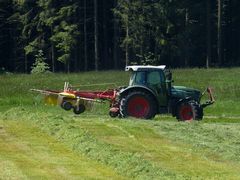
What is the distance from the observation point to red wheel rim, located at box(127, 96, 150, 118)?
22688 mm

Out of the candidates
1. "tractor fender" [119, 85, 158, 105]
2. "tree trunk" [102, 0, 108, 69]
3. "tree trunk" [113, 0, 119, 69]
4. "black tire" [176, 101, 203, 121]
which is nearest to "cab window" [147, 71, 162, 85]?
"tractor fender" [119, 85, 158, 105]

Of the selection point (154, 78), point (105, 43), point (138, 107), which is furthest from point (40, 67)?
point (138, 107)

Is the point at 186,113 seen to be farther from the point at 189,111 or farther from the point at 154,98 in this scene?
the point at 154,98

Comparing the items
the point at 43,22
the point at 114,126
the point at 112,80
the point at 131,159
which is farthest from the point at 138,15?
the point at 131,159

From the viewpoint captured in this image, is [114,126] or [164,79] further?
[164,79]

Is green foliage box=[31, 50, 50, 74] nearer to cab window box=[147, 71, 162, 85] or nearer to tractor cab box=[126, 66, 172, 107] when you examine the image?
tractor cab box=[126, 66, 172, 107]

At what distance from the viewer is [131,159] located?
1287cm

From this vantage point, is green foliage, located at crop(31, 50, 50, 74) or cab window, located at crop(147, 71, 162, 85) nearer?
cab window, located at crop(147, 71, 162, 85)

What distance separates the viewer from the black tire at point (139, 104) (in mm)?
22672

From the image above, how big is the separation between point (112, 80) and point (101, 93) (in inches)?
509

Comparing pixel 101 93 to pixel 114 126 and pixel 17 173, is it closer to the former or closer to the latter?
pixel 114 126

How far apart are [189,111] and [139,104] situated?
5.26 ft

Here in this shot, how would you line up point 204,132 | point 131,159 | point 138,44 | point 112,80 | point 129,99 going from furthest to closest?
point 138,44 < point 112,80 < point 129,99 < point 204,132 < point 131,159

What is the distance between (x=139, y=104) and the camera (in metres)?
22.7
